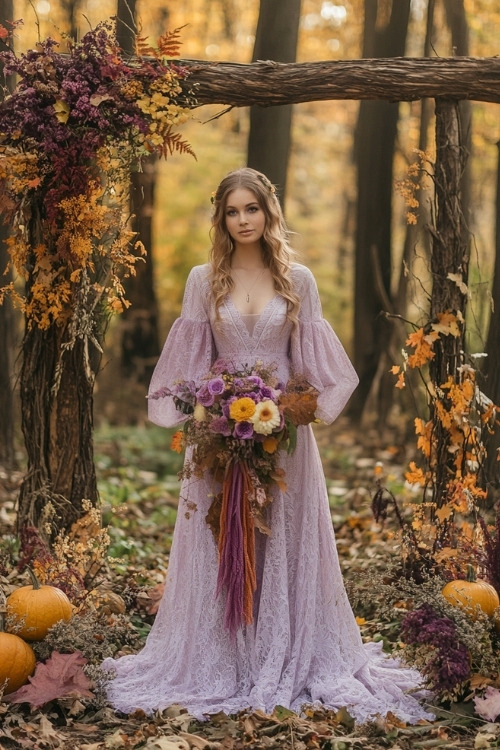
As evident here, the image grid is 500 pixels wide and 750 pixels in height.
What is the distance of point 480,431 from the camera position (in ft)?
17.4

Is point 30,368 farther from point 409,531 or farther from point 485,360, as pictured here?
point 485,360

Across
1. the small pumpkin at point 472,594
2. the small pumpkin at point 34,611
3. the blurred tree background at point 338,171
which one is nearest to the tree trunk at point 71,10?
the blurred tree background at point 338,171

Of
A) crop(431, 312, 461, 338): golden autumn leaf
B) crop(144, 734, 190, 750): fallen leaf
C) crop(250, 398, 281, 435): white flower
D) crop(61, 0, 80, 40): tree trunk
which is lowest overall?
crop(144, 734, 190, 750): fallen leaf

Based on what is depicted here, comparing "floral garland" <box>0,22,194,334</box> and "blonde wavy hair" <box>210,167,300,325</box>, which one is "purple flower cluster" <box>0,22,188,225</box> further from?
"blonde wavy hair" <box>210,167,300,325</box>

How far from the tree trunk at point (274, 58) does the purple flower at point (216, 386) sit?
3585 millimetres

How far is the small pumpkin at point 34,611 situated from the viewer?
418 centimetres

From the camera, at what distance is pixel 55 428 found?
5.46 metres

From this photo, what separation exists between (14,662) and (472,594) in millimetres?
2081

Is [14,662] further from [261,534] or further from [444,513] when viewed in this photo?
[444,513]

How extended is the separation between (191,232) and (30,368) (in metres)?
11.4

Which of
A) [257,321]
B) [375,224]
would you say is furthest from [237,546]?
[375,224]

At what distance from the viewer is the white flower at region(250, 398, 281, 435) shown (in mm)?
3994

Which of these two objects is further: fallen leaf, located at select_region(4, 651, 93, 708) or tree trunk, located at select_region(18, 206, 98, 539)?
tree trunk, located at select_region(18, 206, 98, 539)

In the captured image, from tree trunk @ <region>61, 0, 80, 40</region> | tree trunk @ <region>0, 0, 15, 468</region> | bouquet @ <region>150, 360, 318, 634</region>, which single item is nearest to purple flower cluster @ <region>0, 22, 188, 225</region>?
bouquet @ <region>150, 360, 318, 634</region>
